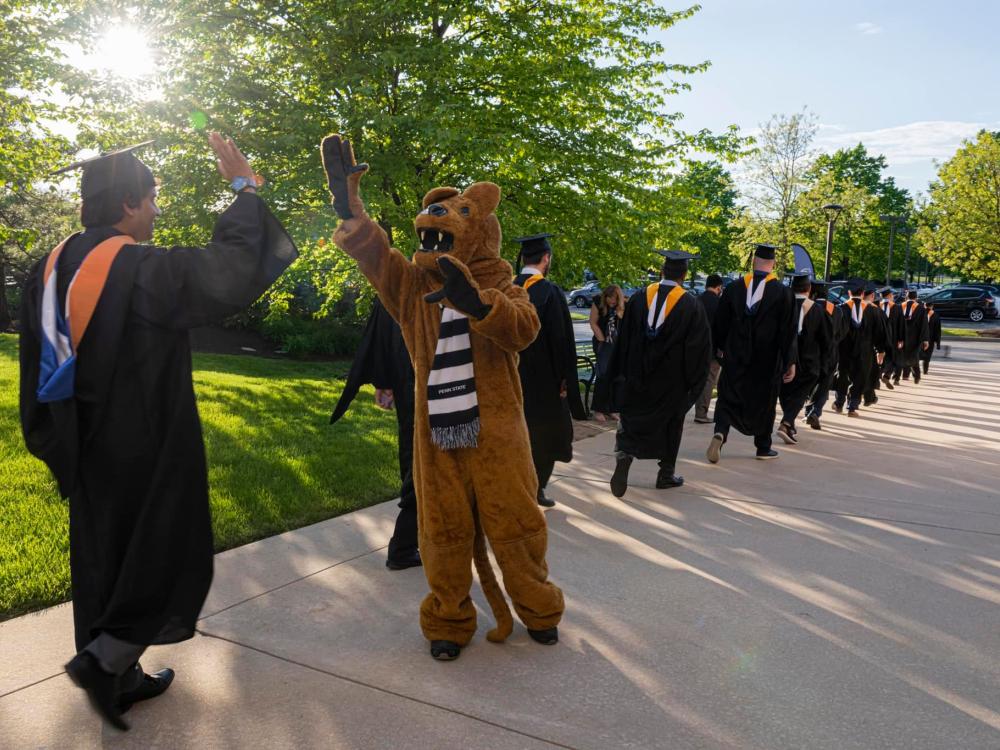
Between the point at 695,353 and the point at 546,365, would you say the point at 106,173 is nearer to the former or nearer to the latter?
the point at 546,365

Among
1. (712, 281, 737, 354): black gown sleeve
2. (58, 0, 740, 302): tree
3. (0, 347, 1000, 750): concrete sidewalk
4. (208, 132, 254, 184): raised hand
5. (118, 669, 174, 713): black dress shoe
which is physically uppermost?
(58, 0, 740, 302): tree

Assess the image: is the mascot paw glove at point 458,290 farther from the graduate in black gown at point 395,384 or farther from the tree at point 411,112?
the tree at point 411,112

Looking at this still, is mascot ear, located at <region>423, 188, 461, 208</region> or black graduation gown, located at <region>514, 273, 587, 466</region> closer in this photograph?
mascot ear, located at <region>423, 188, 461, 208</region>

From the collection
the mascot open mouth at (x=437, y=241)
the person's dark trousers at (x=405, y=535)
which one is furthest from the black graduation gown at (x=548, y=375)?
the mascot open mouth at (x=437, y=241)

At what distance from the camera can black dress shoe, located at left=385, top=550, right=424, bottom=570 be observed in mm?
4613

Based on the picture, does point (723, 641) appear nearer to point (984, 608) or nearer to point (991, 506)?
point (984, 608)

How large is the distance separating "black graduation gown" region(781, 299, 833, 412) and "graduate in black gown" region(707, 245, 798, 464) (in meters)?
1.05

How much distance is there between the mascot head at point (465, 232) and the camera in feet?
11.0

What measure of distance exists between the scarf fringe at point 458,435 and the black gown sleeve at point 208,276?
0.93 meters

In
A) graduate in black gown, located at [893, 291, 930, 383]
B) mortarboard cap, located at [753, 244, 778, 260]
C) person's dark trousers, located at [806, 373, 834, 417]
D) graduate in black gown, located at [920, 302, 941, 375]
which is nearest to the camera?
mortarboard cap, located at [753, 244, 778, 260]

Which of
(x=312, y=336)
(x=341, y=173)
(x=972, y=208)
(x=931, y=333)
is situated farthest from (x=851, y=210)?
(x=341, y=173)

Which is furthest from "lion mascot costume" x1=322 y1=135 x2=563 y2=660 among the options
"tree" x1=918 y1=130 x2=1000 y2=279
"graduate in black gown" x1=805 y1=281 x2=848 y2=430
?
"tree" x1=918 y1=130 x2=1000 y2=279

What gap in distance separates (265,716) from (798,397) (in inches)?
295

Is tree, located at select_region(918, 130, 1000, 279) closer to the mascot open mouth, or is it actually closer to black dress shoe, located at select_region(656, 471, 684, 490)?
black dress shoe, located at select_region(656, 471, 684, 490)
